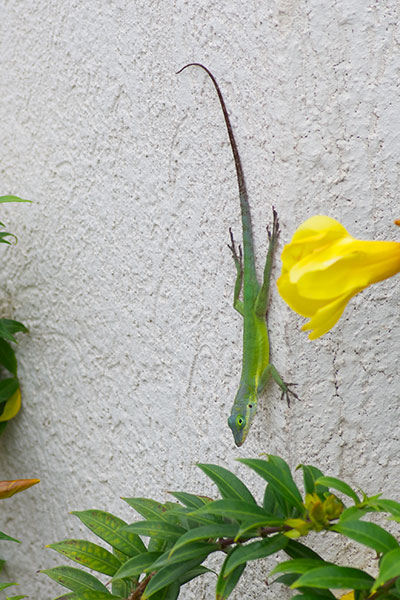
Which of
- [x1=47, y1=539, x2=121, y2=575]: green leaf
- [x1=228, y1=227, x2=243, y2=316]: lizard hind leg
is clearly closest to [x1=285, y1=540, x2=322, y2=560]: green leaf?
[x1=47, y1=539, x2=121, y2=575]: green leaf

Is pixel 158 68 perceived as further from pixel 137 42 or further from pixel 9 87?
pixel 9 87

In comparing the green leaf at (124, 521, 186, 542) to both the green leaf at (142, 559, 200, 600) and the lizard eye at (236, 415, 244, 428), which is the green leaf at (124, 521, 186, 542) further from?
the lizard eye at (236, 415, 244, 428)

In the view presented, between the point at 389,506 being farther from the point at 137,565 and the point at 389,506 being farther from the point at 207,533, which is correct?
the point at 137,565

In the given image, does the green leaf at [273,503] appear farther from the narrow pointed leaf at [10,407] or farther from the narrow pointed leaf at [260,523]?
the narrow pointed leaf at [10,407]

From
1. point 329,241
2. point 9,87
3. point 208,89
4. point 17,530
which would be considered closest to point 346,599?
point 329,241

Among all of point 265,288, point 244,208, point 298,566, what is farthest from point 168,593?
point 244,208

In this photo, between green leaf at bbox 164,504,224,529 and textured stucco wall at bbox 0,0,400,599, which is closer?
green leaf at bbox 164,504,224,529

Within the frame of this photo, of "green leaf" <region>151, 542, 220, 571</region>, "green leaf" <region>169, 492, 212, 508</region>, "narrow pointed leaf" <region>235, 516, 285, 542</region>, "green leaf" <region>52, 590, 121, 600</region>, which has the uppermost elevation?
"green leaf" <region>169, 492, 212, 508</region>
